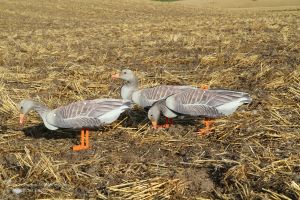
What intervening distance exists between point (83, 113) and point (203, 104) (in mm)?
2052

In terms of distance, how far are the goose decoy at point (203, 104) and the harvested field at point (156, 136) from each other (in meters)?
0.39

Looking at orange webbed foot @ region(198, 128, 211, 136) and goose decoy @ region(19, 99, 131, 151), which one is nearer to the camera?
goose decoy @ region(19, 99, 131, 151)

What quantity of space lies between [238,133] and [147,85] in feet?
12.4

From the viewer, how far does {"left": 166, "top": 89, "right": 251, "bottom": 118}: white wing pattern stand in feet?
24.4

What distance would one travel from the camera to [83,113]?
281 inches

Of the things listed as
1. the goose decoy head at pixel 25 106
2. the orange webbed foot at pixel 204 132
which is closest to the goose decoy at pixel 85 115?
the goose decoy head at pixel 25 106

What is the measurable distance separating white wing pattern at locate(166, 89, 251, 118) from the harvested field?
0.46 meters

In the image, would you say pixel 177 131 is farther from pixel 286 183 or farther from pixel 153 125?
pixel 286 183

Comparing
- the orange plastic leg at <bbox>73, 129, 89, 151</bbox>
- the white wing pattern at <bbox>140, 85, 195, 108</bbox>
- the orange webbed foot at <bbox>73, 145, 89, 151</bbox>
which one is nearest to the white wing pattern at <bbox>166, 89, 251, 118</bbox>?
the white wing pattern at <bbox>140, 85, 195, 108</bbox>

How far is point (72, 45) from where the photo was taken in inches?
728

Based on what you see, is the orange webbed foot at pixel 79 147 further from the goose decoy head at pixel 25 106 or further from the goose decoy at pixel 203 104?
the goose decoy at pixel 203 104

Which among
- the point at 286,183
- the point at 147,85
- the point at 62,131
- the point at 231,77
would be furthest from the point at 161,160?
the point at 231,77

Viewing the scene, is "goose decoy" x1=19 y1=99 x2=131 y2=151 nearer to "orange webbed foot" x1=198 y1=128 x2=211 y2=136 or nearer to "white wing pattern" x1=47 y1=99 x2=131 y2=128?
"white wing pattern" x1=47 y1=99 x2=131 y2=128

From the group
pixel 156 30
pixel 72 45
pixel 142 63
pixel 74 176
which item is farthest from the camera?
pixel 156 30
